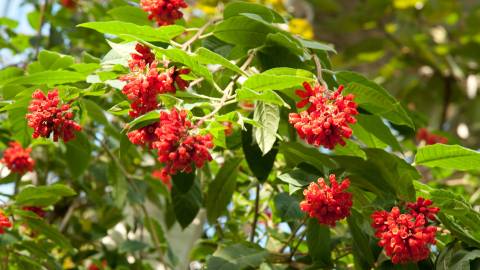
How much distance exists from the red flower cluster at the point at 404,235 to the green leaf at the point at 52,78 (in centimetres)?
69

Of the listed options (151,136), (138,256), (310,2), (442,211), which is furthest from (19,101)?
(310,2)

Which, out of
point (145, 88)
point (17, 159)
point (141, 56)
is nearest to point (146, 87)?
point (145, 88)

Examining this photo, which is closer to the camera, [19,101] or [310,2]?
[19,101]

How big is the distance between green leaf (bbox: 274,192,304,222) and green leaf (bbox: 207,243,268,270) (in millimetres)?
108

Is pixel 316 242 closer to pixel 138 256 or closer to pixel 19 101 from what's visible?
pixel 19 101

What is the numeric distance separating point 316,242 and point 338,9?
308cm

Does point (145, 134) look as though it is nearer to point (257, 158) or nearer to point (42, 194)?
point (257, 158)

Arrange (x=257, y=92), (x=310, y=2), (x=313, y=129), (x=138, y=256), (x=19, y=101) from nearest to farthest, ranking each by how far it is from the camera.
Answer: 1. (x=313, y=129)
2. (x=257, y=92)
3. (x=19, y=101)
4. (x=138, y=256)
5. (x=310, y=2)

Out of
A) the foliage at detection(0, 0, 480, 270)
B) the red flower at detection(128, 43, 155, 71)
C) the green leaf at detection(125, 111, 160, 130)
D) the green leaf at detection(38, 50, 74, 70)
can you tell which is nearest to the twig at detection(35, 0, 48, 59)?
the foliage at detection(0, 0, 480, 270)

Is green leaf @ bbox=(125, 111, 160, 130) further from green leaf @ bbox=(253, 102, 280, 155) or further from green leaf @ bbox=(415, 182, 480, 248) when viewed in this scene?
green leaf @ bbox=(415, 182, 480, 248)

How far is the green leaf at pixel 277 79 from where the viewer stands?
1.42 metres

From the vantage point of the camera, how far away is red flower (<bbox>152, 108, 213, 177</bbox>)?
1.25 meters

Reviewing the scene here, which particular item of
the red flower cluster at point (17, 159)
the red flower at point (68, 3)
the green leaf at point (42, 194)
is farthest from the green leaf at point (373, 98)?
the red flower at point (68, 3)

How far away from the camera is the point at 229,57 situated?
5.69 feet
